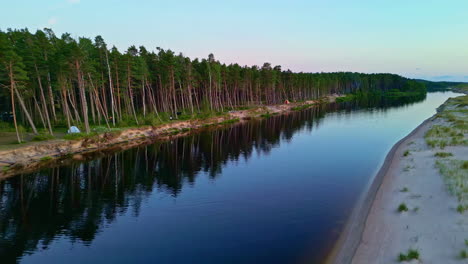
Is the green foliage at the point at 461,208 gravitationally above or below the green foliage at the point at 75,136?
below

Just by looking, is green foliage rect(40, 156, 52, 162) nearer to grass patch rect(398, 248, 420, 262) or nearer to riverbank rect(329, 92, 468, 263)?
riverbank rect(329, 92, 468, 263)

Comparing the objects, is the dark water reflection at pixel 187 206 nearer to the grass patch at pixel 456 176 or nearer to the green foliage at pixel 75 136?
the grass patch at pixel 456 176

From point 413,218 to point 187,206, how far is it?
15.1 metres

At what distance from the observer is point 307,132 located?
57.7 m

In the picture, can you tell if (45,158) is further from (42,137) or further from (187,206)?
(187,206)

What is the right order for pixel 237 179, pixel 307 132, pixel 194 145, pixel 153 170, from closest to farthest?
pixel 237 179
pixel 153 170
pixel 194 145
pixel 307 132

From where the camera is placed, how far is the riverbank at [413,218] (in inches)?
459

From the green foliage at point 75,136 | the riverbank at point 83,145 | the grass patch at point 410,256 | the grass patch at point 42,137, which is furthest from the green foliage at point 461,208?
the grass patch at point 42,137

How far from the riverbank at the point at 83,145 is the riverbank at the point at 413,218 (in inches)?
1354

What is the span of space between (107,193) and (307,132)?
139ft

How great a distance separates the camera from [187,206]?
72.5 feet

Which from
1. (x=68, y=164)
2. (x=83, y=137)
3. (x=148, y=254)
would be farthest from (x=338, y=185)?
(x=83, y=137)

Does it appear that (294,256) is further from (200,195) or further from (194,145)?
(194,145)

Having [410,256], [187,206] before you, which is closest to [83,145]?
[187,206]
